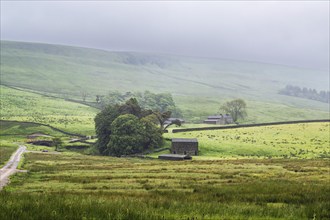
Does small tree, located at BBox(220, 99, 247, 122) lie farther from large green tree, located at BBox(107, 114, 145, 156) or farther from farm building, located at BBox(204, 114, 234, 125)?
large green tree, located at BBox(107, 114, 145, 156)

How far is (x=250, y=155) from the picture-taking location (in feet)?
253

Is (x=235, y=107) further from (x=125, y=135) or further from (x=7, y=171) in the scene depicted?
(x=7, y=171)

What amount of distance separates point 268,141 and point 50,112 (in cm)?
11088

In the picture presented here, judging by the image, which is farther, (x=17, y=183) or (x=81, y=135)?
(x=81, y=135)

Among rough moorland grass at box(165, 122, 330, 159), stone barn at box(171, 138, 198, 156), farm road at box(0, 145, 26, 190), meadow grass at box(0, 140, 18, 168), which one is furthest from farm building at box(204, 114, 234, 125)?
farm road at box(0, 145, 26, 190)

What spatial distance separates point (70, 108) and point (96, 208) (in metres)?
177

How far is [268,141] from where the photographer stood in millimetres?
90875

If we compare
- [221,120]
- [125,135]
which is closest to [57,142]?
[125,135]

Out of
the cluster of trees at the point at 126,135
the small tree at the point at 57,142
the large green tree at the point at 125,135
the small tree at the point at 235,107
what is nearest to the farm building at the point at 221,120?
the small tree at the point at 235,107

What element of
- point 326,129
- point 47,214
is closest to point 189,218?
point 47,214

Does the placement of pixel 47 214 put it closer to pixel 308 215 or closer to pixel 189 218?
pixel 189 218

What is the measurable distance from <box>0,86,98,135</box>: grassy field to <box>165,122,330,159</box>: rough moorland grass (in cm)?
4413

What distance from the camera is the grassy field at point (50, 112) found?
130m

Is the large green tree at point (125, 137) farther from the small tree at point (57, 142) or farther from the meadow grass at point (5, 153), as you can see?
the meadow grass at point (5, 153)
